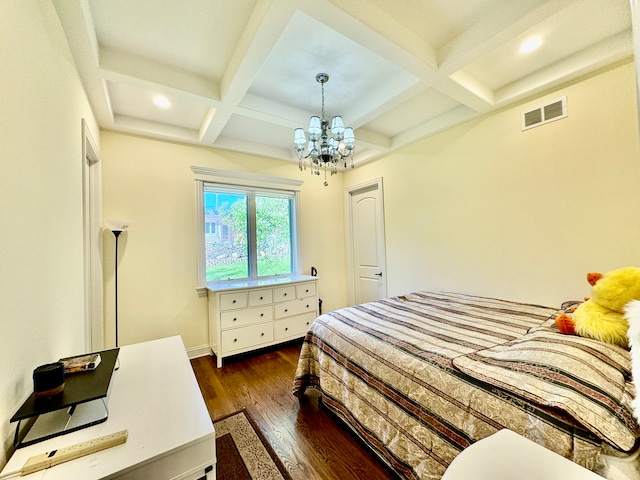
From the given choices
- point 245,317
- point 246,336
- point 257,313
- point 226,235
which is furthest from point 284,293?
point 226,235

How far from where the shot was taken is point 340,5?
1399mm

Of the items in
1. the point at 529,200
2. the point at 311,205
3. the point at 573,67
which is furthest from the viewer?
the point at 311,205

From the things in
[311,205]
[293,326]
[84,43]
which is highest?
[84,43]

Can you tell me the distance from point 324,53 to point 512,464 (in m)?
2.44

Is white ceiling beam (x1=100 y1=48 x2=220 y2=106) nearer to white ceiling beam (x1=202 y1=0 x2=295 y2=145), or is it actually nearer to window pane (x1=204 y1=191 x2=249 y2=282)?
white ceiling beam (x1=202 y1=0 x2=295 y2=145)

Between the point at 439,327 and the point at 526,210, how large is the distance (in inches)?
59.8

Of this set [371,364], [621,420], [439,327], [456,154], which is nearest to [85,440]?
[371,364]

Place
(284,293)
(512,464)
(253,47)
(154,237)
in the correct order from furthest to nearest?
(284,293) < (154,237) < (253,47) < (512,464)

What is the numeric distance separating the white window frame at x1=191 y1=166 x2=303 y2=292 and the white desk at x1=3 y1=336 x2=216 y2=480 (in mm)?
2047

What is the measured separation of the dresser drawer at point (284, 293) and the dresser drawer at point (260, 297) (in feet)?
0.22

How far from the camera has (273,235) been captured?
12.5ft

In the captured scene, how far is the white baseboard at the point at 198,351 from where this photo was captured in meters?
3.03

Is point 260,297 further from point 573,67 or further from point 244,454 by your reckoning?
point 573,67

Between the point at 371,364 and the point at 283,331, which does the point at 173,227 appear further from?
the point at 371,364
